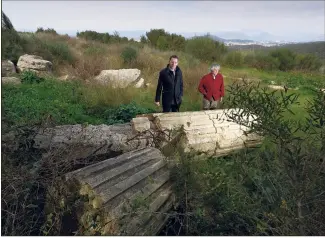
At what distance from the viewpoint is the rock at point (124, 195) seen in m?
3.37

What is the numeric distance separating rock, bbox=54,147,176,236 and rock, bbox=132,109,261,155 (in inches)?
61.3

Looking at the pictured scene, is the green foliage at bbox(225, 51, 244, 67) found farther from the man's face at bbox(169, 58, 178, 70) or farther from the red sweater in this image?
the man's face at bbox(169, 58, 178, 70)

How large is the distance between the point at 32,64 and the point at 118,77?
3251 millimetres

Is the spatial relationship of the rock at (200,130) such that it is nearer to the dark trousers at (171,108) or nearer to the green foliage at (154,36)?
the dark trousers at (171,108)

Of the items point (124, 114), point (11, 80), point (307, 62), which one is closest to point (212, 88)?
point (124, 114)

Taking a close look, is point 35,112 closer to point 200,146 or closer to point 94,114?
point 94,114

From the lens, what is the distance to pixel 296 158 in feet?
8.95

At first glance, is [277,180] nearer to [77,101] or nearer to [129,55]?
[77,101]

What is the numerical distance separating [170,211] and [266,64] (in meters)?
20.2

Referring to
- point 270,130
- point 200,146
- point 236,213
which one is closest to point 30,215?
point 236,213

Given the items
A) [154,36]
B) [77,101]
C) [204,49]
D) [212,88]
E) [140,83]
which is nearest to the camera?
[212,88]

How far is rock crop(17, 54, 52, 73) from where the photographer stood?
42.2ft

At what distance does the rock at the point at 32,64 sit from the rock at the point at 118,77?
2.13m

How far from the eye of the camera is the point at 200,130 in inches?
250
